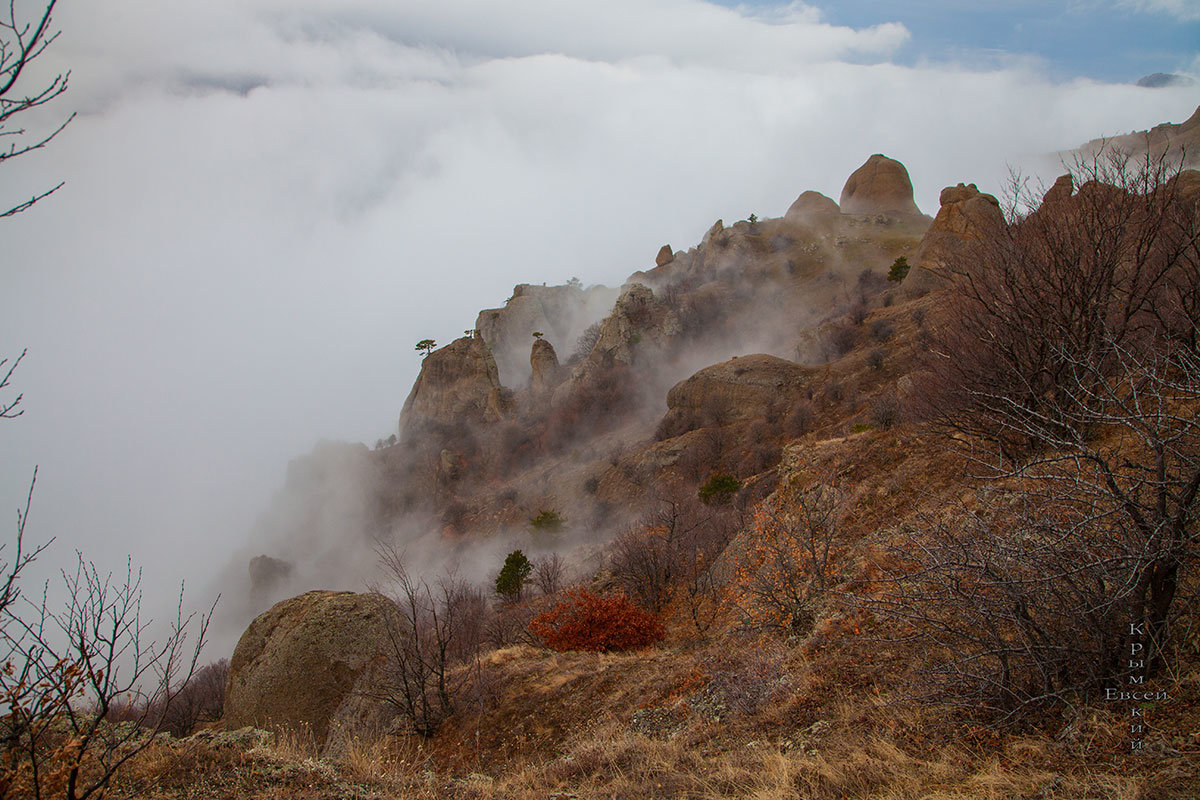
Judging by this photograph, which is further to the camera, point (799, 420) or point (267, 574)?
point (267, 574)

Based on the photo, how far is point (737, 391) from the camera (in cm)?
3750

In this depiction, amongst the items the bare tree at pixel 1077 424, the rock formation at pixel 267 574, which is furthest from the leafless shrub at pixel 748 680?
the rock formation at pixel 267 574

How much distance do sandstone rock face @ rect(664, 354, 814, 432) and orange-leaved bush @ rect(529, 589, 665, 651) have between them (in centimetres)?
2275

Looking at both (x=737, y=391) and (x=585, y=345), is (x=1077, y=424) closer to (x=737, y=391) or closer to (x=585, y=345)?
(x=737, y=391)

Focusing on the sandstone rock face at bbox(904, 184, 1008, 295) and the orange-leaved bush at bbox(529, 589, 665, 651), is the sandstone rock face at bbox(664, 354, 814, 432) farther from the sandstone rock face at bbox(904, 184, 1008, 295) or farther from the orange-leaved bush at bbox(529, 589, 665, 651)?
the orange-leaved bush at bbox(529, 589, 665, 651)

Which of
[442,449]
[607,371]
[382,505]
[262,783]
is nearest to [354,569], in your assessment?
[382,505]

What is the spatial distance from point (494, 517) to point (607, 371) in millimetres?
18948

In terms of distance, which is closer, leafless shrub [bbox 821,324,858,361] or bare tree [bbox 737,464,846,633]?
bare tree [bbox 737,464,846,633]

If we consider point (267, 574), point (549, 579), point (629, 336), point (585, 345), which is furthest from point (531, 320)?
point (549, 579)

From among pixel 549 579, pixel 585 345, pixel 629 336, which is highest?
pixel 585 345

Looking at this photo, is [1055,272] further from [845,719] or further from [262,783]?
[262,783]

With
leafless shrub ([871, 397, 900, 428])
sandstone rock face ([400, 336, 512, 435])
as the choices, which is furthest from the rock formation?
leafless shrub ([871, 397, 900, 428])

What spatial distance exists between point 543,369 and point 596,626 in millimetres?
48813

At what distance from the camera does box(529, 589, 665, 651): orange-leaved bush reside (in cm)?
1395
